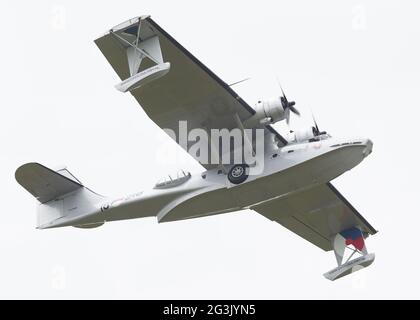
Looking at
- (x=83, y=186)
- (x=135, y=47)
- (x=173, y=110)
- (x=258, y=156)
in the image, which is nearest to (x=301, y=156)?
(x=258, y=156)

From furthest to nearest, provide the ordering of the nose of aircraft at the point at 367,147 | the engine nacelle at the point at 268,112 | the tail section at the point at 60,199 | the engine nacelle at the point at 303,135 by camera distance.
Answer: the tail section at the point at 60,199 < the engine nacelle at the point at 303,135 < the engine nacelle at the point at 268,112 < the nose of aircraft at the point at 367,147

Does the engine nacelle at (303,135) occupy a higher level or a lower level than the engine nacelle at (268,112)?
lower

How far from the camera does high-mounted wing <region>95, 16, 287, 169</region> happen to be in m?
25.6

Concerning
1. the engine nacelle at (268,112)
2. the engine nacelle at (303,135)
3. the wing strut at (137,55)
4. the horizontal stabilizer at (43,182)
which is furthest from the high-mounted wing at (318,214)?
the wing strut at (137,55)

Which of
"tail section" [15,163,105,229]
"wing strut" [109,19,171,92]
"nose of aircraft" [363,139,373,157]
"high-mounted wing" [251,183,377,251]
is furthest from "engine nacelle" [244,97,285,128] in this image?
"tail section" [15,163,105,229]

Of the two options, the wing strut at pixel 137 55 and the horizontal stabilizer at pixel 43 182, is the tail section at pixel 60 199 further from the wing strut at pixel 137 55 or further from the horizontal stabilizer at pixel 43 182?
the wing strut at pixel 137 55

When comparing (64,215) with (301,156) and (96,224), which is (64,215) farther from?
(301,156)

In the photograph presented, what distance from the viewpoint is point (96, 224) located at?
30906 millimetres

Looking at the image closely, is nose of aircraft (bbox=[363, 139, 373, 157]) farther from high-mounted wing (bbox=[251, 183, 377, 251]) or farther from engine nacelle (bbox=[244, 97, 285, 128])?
high-mounted wing (bbox=[251, 183, 377, 251])

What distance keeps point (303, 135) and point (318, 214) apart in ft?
17.7

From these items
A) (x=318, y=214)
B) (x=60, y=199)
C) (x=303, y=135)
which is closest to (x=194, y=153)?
(x=303, y=135)

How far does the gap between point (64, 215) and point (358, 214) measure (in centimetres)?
1078

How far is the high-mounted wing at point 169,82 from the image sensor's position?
25594 mm

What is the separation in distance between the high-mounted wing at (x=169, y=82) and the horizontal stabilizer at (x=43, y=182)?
16.3 feet
